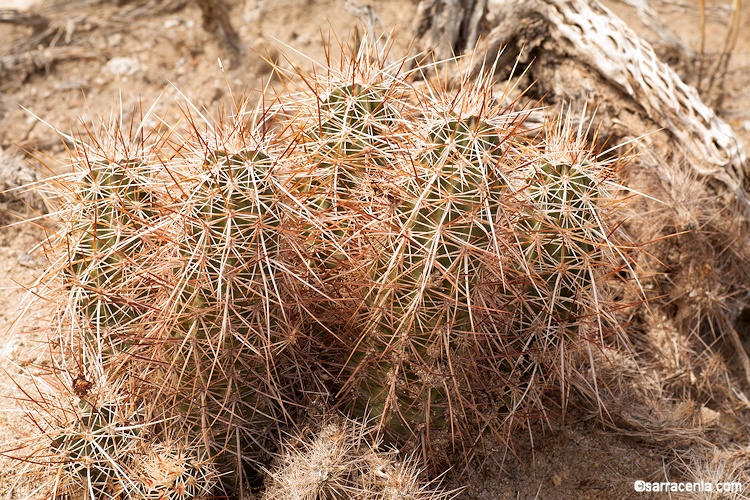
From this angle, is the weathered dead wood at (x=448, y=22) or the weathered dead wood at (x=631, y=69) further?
the weathered dead wood at (x=448, y=22)

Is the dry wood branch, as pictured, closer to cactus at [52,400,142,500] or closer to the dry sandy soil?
the dry sandy soil

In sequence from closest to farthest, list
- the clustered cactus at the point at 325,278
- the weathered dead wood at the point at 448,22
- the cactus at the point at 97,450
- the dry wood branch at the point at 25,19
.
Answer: the clustered cactus at the point at 325,278 → the cactus at the point at 97,450 → the weathered dead wood at the point at 448,22 → the dry wood branch at the point at 25,19

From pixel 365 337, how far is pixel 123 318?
2.79 feet

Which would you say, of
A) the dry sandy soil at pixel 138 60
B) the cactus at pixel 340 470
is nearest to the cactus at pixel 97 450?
the cactus at pixel 340 470

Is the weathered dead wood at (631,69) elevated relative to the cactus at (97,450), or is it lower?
elevated

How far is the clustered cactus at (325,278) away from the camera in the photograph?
216 centimetres

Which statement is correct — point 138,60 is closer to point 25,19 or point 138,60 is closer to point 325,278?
point 25,19

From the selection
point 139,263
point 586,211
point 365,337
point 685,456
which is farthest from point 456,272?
point 685,456

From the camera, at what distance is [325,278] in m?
2.40

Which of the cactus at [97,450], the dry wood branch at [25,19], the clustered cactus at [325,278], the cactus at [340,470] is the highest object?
Answer: the clustered cactus at [325,278]

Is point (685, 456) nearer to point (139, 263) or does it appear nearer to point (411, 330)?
point (411, 330)

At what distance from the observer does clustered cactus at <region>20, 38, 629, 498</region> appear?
2160 millimetres

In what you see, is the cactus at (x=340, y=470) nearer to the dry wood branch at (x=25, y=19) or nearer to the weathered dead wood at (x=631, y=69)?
the weathered dead wood at (x=631, y=69)

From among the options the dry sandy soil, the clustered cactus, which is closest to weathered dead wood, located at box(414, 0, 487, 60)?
the dry sandy soil
